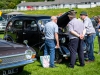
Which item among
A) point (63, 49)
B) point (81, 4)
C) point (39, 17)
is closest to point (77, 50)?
point (63, 49)

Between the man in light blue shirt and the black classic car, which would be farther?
the black classic car

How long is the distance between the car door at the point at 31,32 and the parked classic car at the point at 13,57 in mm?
2432

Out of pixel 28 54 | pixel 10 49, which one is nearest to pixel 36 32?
pixel 28 54

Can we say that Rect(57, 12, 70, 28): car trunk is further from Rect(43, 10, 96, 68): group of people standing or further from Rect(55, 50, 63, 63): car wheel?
Rect(55, 50, 63, 63): car wheel

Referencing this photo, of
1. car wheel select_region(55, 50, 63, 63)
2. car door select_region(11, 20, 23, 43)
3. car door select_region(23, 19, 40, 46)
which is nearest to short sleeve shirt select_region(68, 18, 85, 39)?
car wheel select_region(55, 50, 63, 63)

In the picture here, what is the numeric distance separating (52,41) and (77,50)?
963 mm

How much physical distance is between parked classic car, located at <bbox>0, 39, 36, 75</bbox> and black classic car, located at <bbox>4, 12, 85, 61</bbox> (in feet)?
6.67

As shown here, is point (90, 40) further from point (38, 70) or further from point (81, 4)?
point (81, 4)

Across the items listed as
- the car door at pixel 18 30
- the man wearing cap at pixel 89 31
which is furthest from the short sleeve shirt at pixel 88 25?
the car door at pixel 18 30

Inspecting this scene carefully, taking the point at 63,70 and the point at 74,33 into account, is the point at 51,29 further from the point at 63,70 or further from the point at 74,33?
the point at 63,70

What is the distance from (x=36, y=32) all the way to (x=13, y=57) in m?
3.08

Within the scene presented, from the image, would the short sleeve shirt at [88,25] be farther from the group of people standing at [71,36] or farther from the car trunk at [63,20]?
the car trunk at [63,20]

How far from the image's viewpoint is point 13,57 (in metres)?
5.73

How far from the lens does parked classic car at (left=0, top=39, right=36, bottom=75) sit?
5.51 meters
